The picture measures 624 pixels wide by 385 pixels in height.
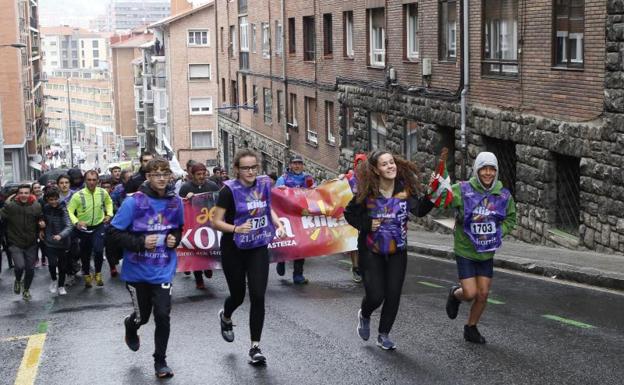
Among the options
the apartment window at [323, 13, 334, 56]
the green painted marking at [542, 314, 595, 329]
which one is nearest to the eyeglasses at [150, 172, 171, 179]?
the green painted marking at [542, 314, 595, 329]

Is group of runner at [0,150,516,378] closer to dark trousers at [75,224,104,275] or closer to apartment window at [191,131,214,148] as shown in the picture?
dark trousers at [75,224,104,275]

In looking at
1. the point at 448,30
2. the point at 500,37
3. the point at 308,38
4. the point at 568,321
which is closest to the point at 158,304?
the point at 568,321

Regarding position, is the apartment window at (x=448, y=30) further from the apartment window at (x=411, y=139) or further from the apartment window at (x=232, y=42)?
the apartment window at (x=232, y=42)

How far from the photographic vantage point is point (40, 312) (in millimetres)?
12125

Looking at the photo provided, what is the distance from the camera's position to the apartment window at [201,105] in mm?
71312

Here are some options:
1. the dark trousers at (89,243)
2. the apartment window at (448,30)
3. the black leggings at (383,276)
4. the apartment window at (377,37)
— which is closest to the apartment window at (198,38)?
the apartment window at (377,37)

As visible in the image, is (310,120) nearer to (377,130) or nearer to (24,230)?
(377,130)

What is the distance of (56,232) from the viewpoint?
45.3ft

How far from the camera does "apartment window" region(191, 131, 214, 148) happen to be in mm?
71500

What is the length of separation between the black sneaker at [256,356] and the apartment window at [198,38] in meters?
63.4

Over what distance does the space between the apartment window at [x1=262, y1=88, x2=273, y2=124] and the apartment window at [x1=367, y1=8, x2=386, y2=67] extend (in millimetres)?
13595

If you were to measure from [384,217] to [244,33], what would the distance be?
126ft

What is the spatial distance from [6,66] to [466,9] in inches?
1930

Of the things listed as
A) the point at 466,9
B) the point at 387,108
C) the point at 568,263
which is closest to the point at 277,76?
the point at 387,108
